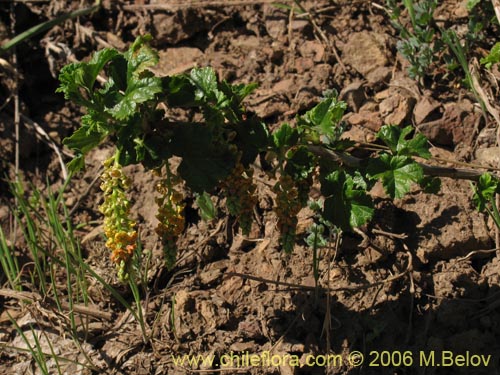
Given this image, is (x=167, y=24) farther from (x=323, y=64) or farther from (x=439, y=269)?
(x=439, y=269)

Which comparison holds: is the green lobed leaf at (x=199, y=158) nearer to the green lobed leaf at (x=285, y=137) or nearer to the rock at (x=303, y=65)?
the green lobed leaf at (x=285, y=137)

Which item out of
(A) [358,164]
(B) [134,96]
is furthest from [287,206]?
(B) [134,96]

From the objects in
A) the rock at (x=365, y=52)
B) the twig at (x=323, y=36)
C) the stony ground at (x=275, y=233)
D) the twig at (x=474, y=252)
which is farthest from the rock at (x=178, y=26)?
the twig at (x=474, y=252)

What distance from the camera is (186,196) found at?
3.37m

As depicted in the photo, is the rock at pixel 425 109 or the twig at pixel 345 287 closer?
the twig at pixel 345 287

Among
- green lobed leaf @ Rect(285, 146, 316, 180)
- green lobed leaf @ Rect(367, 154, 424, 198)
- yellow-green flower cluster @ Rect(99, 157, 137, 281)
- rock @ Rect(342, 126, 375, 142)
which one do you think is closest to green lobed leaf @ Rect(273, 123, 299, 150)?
green lobed leaf @ Rect(285, 146, 316, 180)

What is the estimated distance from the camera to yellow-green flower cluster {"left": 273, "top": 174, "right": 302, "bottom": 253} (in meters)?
2.35

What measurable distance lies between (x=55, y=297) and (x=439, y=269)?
5.45ft

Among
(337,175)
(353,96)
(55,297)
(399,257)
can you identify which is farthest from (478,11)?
(55,297)

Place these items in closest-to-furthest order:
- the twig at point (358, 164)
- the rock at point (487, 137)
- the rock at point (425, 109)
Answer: the twig at point (358, 164) → the rock at point (487, 137) → the rock at point (425, 109)

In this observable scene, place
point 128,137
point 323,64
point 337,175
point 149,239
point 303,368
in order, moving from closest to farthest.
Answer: point 128,137 → point 337,175 → point 303,368 → point 149,239 → point 323,64

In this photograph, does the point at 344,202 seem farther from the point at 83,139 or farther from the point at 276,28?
the point at 276,28

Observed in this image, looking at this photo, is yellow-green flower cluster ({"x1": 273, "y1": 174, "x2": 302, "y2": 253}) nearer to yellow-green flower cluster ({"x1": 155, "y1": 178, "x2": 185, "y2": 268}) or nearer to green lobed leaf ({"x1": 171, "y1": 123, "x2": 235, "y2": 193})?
green lobed leaf ({"x1": 171, "y1": 123, "x2": 235, "y2": 193})

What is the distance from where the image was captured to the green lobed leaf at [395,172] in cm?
233
